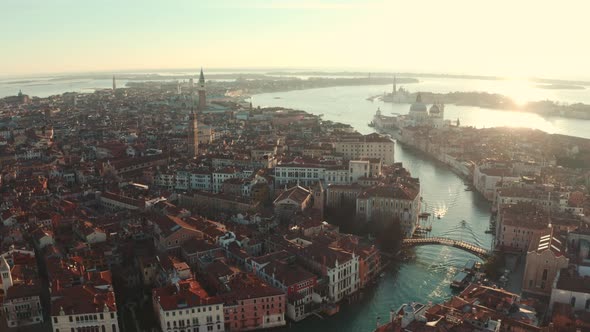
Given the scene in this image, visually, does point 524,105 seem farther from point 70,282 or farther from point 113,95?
point 70,282

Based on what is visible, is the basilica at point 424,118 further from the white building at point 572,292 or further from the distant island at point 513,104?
the white building at point 572,292

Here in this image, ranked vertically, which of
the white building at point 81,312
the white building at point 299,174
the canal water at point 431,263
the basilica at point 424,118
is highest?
the basilica at point 424,118

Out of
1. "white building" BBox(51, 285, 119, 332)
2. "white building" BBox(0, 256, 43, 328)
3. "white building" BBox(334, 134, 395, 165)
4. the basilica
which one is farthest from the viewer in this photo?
the basilica

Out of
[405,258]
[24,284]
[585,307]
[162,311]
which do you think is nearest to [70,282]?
[24,284]

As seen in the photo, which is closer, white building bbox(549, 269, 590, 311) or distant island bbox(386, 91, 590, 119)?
white building bbox(549, 269, 590, 311)

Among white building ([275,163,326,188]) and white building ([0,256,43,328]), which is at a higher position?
white building ([275,163,326,188])

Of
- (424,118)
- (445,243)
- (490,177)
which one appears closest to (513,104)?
(424,118)

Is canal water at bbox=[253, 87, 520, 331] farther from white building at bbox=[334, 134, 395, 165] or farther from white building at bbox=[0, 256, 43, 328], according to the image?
white building at bbox=[0, 256, 43, 328]

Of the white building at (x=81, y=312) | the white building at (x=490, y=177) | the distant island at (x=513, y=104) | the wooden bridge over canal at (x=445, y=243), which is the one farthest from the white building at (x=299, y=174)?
the distant island at (x=513, y=104)

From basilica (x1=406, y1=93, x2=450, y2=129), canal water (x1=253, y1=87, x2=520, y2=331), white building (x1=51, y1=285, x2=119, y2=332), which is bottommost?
canal water (x1=253, y1=87, x2=520, y2=331)

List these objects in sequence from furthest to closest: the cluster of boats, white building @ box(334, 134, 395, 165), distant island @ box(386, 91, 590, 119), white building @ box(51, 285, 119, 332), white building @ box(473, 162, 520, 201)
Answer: distant island @ box(386, 91, 590, 119) < white building @ box(334, 134, 395, 165) < white building @ box(473, 162, 520, 201) < the cluster of boats < white building @ box(51, 285, 119, 332)

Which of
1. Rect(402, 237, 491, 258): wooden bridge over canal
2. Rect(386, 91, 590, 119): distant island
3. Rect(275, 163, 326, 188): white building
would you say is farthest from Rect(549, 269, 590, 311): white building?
Rect(386, 91, 590, 119): distant island

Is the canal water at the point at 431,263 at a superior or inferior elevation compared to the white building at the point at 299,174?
inferior
